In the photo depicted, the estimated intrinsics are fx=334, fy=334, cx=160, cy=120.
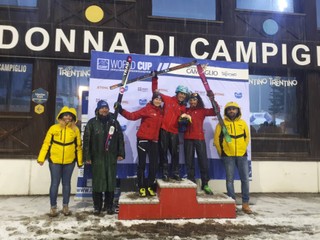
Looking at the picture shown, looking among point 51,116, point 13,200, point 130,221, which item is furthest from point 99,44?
point 130,221

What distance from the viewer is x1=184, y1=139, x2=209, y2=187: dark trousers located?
6.27 metres

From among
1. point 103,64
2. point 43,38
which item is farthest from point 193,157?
point 43,38

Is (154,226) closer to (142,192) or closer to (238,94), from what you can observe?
(142,192)

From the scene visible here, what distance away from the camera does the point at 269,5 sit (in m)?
9.25

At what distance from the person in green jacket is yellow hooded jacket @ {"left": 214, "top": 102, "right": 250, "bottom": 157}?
182cm

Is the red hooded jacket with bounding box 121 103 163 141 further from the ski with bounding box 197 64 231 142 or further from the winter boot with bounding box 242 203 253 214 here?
the winter boot with bounding box 242 203 253 214

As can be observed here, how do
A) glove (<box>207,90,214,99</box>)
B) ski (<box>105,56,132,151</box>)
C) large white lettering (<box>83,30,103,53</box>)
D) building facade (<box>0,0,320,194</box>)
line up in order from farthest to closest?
large white lettering (<box>83,30,103,53</box>) → building facade (<box>0,0,320,194</box>) → glove (<box>207,90,214,99</box>) → ski (<box>105,56,132,151</box>)

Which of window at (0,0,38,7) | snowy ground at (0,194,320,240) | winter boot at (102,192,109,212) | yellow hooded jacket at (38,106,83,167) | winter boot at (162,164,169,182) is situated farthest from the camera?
window at (0,0,38,7)

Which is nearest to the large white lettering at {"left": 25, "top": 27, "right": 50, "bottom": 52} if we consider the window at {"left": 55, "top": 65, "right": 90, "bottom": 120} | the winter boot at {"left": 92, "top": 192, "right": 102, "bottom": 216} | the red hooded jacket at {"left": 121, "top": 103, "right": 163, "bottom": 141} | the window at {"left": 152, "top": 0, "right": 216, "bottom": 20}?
the window at {"left": 55, "top": 65, "right": 90, "bottom": 120}

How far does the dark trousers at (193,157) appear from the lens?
247 inches

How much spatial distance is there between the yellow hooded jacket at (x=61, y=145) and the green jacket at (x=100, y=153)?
0.64 ft

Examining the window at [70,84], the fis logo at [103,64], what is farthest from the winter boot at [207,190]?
the window at [70,84]

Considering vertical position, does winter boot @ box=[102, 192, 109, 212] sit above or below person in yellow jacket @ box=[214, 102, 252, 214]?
below

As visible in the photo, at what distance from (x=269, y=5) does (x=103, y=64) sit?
5.38 metres
